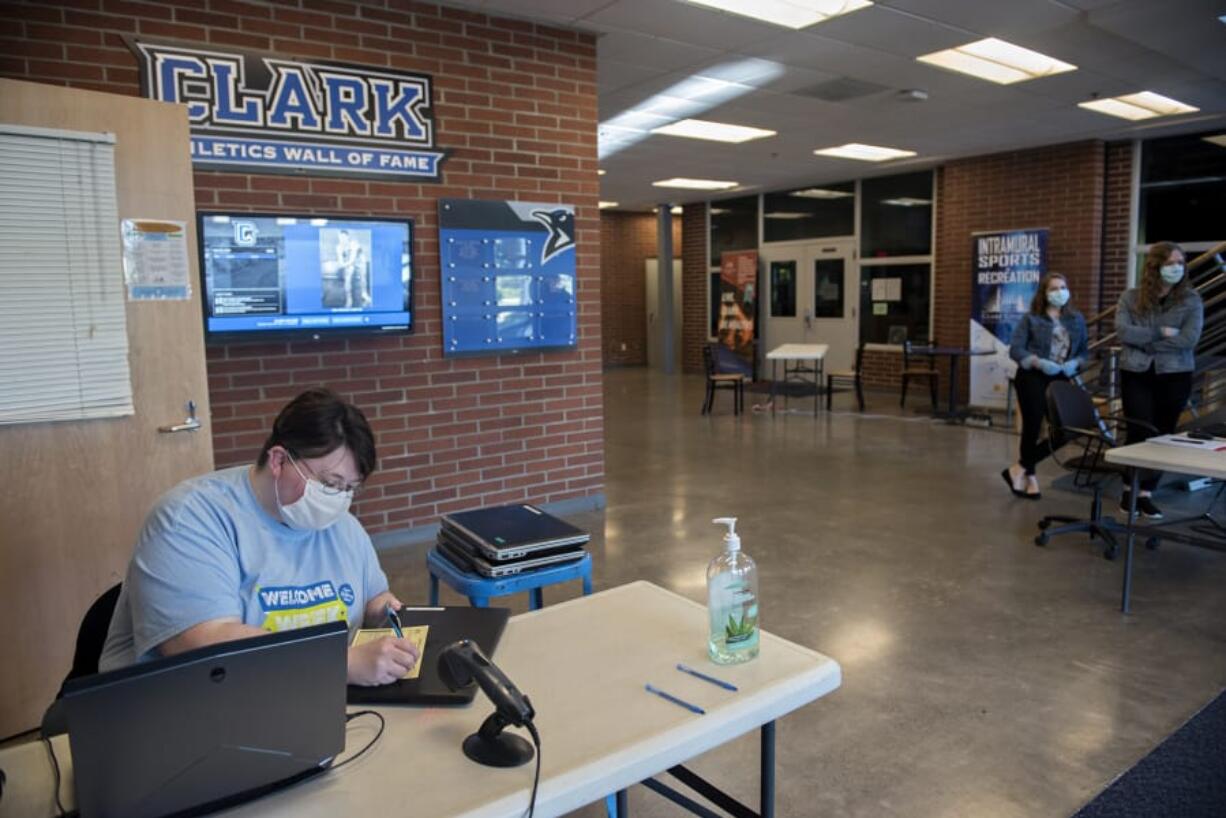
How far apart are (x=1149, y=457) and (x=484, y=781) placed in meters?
3.38

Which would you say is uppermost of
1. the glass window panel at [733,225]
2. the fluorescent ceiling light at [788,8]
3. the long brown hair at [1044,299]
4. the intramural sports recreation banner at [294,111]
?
the fluorescent ceiling light at [788,8]

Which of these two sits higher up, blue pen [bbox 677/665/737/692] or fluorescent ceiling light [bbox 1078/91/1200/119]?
fluorescent ceiling light [bbox 1078/91/1200/119]

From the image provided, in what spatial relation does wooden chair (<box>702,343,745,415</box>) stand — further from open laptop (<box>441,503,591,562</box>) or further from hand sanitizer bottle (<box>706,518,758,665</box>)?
hand sanitizer bottle (<box>706,518,758,665</box>)

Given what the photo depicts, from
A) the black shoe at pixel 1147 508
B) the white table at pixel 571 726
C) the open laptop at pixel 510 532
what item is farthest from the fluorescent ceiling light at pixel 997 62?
the white table at pixel 571 726

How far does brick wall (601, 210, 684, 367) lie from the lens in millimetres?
15336

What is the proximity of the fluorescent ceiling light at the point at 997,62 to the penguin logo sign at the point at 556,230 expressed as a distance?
8.84ft

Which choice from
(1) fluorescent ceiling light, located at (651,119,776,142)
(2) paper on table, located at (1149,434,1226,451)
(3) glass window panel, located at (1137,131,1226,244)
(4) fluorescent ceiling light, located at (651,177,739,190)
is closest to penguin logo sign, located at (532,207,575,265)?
(1) fluorescent ceiling light, located at (651,119,776,142)

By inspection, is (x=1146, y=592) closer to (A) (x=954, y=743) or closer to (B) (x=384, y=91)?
(A) (x=954, y=743)

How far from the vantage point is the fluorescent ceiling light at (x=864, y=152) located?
9.05 metres

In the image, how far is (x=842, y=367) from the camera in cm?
1198

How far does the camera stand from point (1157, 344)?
194 inches

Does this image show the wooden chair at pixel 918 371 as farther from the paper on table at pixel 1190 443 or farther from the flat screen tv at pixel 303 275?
the flat screen tv at pixel 303 275

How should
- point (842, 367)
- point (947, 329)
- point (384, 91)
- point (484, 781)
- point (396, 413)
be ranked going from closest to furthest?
point (484, 781) < point (384, 91) < point (396, 413) < point (947, 329) < point (842, 367)

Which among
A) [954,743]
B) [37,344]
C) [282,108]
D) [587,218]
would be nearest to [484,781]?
[954,743]
